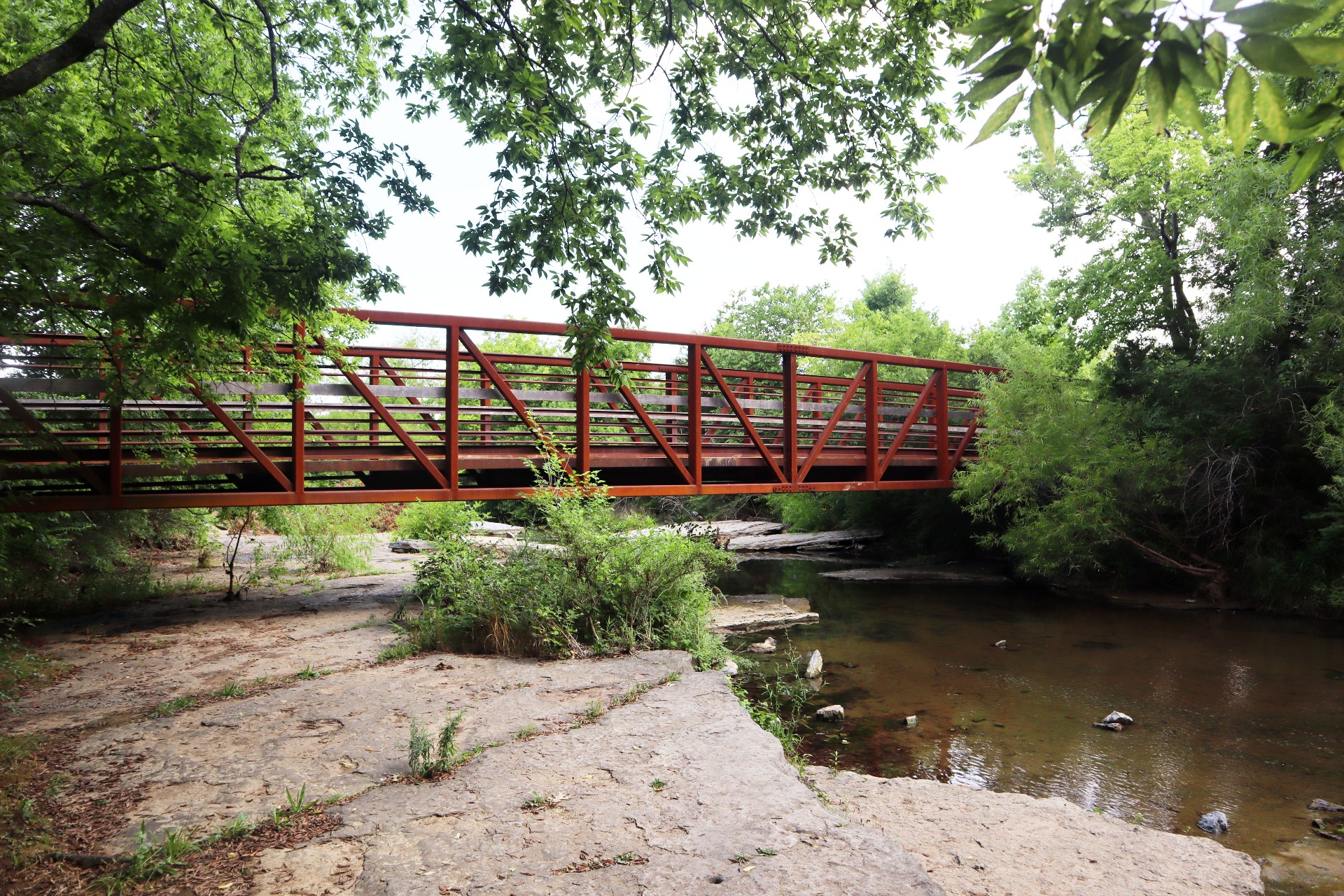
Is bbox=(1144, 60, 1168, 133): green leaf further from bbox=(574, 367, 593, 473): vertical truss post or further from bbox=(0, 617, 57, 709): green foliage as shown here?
bbox=(574, 367, 593, 473): vertical truss post

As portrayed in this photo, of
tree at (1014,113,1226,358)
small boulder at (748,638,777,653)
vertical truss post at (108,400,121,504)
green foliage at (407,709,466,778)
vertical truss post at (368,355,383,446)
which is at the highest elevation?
tree at (1014,113,1226,358)

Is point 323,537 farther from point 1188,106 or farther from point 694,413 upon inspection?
point 1188,106

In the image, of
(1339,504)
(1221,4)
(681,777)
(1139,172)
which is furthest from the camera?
(1139,172)

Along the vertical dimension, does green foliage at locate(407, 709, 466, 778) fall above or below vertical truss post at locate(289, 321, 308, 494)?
below

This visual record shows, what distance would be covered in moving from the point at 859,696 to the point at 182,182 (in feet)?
22.5

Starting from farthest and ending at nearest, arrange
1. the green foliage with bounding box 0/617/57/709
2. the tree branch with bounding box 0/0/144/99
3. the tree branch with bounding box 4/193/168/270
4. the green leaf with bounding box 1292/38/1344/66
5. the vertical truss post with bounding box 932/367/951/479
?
the vertical truss post with bounding box 932/367/951/479
the green foliage with bounding box 0/617/57/709
the tree branch with bounding box 4/193/168/270
the tree branch with bounding box 0/0/144/99
the green leaf with bounding box 1292/38/1344/66

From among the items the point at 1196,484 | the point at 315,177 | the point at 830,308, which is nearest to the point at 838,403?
the point at 1196,484

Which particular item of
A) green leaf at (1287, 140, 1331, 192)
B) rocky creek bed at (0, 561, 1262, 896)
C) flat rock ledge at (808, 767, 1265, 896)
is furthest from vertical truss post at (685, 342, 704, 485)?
green leaf at (1287, 140, 1331, 192)

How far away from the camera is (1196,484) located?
38.5 ft

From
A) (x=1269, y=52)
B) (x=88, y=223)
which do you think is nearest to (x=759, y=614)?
(x=88, y=223)

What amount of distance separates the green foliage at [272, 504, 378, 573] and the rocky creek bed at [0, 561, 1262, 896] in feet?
17.4

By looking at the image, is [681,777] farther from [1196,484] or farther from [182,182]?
[1196,484]

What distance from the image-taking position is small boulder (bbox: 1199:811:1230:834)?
4.44m

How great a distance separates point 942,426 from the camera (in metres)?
14.9
